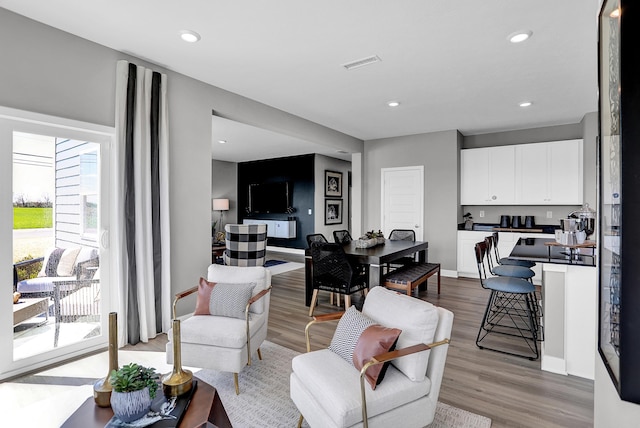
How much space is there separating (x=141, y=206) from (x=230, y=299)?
1.33 m

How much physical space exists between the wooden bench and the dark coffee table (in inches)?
104

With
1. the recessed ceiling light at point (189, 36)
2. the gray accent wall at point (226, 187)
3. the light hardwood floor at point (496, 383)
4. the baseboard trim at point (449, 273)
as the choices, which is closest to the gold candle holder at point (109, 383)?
the light hardwood floor at point (496, 383)

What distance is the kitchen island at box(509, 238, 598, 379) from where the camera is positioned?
8.10ft

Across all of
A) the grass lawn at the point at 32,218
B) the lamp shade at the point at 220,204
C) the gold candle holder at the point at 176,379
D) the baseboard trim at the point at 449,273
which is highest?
the lamp shade at the point at 220,204

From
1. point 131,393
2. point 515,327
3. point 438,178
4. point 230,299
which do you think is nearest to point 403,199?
point 438,178

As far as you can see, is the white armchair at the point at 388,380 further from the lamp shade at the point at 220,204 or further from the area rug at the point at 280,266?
the lamp shade at the point at 220,204

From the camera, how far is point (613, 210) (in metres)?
1.07

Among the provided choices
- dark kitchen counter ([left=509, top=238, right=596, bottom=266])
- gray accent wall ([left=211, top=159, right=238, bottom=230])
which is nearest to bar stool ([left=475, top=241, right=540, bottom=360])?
dark kitchen counter ([left=509, top=238, right=596, bottom=266])

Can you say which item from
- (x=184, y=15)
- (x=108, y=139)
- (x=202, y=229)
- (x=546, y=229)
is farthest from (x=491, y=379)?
(x=546, y=229)

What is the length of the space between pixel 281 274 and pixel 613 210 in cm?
566

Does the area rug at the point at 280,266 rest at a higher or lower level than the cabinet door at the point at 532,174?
lower

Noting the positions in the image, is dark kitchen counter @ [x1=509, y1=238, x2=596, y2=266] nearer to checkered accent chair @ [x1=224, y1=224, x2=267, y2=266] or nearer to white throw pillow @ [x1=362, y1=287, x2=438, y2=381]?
white throw pillow @ [x1=362, y1=287, x2=438, y2=381]

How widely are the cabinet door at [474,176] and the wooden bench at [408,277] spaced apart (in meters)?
2.26

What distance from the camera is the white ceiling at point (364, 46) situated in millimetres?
2389
